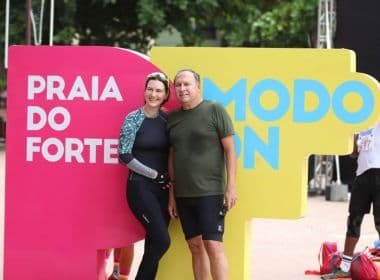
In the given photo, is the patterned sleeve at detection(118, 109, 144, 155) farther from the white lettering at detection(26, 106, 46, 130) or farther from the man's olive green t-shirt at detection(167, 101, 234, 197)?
the white lettering at detection(26, 106, 46, 130)

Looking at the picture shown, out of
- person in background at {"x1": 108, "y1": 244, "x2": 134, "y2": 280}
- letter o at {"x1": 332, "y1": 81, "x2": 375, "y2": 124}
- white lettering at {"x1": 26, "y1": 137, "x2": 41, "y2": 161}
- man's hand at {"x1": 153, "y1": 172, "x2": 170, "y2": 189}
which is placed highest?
letter o at {"x1": 332, "y1": 81, "x2": 375, "y2": 124}

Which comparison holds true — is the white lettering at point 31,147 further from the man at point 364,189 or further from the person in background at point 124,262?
the man at point 364,189

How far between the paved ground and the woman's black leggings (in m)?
1.74

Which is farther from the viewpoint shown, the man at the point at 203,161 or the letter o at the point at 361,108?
the letter o at the point at 361,108

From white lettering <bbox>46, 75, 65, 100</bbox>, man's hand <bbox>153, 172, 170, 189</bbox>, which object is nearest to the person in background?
man's hand <bbox>153, 172, 170, 189</bbox>

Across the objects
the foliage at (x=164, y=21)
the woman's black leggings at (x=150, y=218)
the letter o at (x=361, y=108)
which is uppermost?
the foliage at (x=164, y=21)

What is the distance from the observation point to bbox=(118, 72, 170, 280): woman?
20.7ft

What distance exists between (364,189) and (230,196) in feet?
6.10

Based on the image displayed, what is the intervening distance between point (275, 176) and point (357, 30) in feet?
25.9

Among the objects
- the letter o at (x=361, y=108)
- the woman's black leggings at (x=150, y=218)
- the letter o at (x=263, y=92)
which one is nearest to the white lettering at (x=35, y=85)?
the woman's black leggings at (x=150, y=218)

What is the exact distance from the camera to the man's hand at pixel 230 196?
20.6 feet

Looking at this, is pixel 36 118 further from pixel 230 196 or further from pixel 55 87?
pixel 230 196

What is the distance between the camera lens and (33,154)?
677cm

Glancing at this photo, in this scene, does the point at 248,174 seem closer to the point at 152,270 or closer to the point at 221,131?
the point at 221,131
